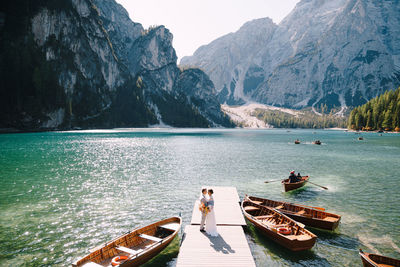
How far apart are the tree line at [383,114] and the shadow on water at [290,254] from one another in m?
178

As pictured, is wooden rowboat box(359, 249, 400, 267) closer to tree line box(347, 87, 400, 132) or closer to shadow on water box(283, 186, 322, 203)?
shadow on water box(283, 186, 322, 203)

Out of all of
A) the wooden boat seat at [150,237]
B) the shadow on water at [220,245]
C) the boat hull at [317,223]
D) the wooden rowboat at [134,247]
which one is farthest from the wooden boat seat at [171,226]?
the boat hull at [317,223]

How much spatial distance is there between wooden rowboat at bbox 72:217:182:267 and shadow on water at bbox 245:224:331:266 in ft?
22.4

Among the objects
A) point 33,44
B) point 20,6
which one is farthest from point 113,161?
point 20,6

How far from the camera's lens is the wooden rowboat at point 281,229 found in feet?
52.2

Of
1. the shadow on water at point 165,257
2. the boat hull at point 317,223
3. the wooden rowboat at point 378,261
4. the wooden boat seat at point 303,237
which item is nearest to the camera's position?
the wooden rowboat at point 378,261

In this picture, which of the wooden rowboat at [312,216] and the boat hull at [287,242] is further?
the wooden rowboat at [312,216]

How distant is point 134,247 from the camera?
50.2 feet

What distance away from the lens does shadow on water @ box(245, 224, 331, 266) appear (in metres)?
15.4

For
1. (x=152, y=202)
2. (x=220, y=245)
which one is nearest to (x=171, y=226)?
(x=220, y=245)

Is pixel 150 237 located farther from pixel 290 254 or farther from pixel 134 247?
pixel 290 254

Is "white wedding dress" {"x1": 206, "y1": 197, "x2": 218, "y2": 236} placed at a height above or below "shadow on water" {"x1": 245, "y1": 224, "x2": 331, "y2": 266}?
above

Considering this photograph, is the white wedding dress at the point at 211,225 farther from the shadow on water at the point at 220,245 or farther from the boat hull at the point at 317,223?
the boat hull at the point at 317,223

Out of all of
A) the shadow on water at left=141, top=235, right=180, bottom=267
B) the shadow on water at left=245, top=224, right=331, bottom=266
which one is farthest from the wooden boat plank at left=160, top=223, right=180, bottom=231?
the shadow on water at left=245, top=224, right=331, bottom=266
